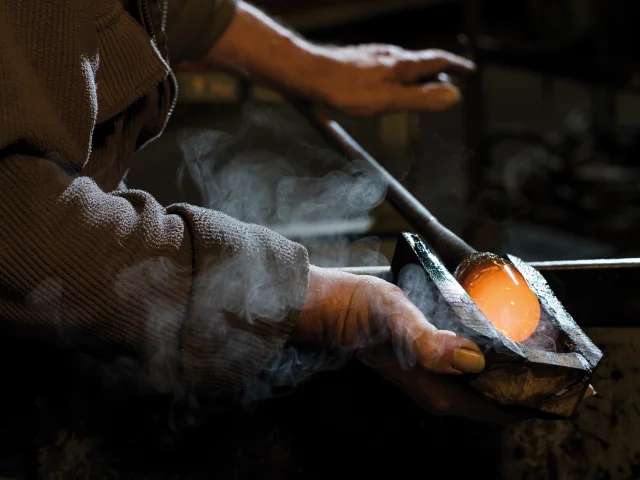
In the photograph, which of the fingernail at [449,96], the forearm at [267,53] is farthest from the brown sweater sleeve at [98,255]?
the fingernail at [449,96]

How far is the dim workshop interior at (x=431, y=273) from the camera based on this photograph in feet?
2.79

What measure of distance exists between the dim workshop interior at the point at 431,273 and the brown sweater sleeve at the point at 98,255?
0.17m

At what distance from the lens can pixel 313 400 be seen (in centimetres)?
99

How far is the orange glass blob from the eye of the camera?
33.5 inches

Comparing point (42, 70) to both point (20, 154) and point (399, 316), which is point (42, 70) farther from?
point (399, 316)

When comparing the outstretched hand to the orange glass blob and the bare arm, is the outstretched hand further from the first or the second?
the orange glass blob

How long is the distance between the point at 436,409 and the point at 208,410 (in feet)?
1.19

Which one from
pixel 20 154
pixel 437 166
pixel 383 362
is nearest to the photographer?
pixel 20 154

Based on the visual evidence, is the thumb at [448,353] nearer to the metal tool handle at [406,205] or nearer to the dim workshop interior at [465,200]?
the dim workshop interior at [465,200]

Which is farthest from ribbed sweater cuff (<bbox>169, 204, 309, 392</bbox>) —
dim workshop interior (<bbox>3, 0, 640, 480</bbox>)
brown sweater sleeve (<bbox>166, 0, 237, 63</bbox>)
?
brown sweater sleeve (<bbox>166, 0, 237, 63</bbox>)

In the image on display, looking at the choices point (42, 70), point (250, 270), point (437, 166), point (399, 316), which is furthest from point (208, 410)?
point (437, 166)

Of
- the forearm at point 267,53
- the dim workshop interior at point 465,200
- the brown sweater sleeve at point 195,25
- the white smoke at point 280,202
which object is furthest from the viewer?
the forearm at point 267,53

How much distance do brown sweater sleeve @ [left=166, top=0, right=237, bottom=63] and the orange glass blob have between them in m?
1.01

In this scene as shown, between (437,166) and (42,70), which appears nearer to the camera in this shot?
(42,70)
